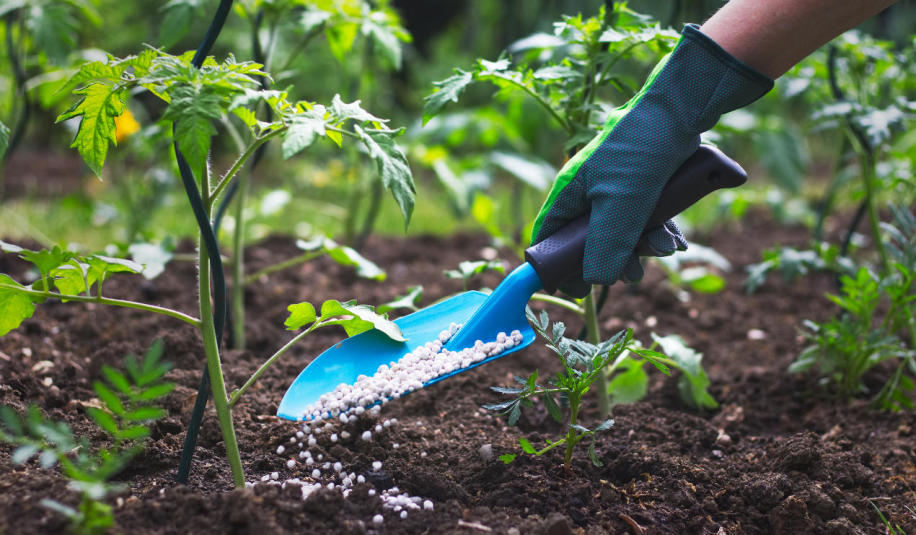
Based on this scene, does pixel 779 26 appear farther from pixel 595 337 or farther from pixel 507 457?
pixel 507 457

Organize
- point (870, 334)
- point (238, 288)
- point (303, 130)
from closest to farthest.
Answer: point (303, 130), point (870, 334), point (238, 288)

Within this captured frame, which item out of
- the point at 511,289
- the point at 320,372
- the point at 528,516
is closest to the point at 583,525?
the point at 528,516

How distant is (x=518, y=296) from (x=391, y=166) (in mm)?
417

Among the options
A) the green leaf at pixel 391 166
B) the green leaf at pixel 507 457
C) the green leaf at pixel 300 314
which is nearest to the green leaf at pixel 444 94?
the green leaf at pixel 391 166

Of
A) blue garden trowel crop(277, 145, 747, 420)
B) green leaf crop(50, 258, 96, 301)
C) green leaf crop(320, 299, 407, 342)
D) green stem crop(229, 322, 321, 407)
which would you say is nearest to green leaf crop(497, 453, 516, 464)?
blue garden trowel crop(277, 145, 747, 420)

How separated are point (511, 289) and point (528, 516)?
0.44 metres

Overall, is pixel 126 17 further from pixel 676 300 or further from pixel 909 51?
pixel 909 51

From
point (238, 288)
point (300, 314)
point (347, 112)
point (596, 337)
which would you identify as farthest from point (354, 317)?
point (238, 288)

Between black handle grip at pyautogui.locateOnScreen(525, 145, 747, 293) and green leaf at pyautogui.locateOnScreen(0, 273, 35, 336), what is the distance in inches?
36.6

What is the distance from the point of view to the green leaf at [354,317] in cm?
132

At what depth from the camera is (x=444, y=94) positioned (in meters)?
1.54

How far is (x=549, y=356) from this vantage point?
233 centimetres

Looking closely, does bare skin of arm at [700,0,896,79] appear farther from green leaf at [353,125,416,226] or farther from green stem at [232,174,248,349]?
green stem at [232,174,248,349]

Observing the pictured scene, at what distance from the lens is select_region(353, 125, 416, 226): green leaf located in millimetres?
1246
